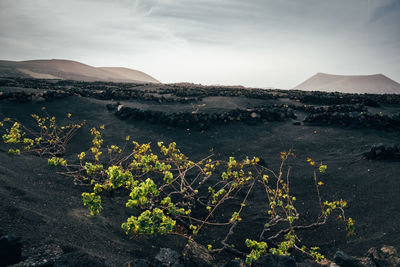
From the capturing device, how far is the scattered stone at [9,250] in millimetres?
2088

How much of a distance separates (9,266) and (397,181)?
6685mm

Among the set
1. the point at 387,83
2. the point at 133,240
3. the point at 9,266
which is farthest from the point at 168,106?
the point at 387,83

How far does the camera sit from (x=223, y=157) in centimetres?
705

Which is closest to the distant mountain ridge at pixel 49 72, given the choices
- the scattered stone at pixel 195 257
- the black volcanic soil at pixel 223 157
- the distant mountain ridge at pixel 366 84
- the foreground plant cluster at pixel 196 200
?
the black volcanic soil at pixel 223 157

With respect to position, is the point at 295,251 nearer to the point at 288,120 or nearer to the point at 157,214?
the point at 157,214

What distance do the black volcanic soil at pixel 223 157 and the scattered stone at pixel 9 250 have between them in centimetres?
25

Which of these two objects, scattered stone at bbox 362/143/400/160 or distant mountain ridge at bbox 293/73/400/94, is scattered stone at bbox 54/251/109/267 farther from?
distant mountain ridge at bbox 293/73/400/94

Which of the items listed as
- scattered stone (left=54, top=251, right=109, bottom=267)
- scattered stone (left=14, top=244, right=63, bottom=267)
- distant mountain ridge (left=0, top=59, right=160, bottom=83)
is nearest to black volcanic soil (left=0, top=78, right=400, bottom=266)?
scattered stone (left=14, top=244, right=63, bottom=267)

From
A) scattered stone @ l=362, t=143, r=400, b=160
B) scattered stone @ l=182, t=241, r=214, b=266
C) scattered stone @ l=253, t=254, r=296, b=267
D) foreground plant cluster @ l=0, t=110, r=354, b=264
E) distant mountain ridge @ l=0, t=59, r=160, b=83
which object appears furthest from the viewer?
distant mountain ridge @ l=0, t=59, r=160, b=83

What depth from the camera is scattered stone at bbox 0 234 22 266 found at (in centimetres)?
209

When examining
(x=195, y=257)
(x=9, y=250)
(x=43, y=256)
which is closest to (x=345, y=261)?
(x=195, y=257)

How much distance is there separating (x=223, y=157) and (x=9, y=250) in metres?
5.57

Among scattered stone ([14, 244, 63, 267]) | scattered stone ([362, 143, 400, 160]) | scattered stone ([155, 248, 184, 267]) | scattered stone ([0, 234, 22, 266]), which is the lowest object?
scattered stone ([155, 248, 184, 267])

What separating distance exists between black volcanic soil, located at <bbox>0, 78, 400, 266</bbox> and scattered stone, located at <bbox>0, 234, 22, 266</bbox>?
0.82 ft
